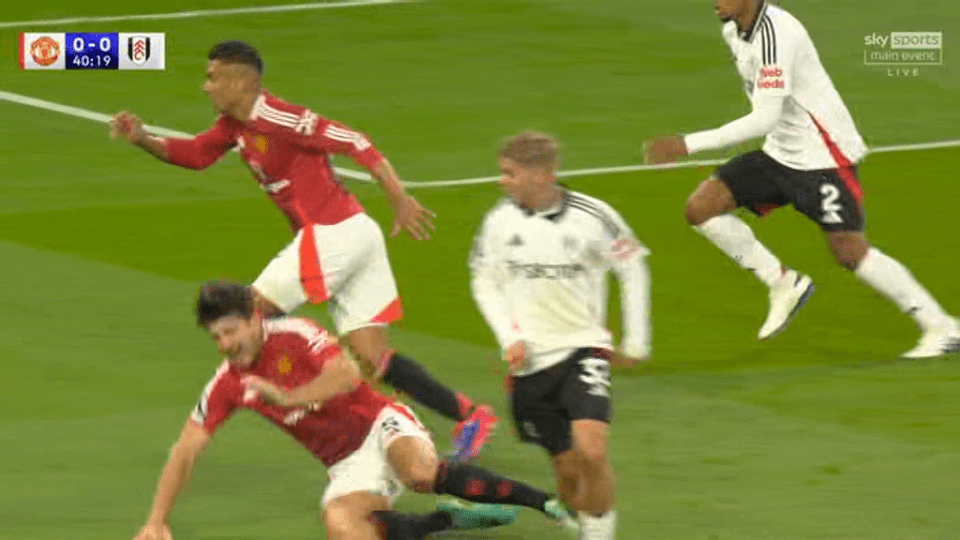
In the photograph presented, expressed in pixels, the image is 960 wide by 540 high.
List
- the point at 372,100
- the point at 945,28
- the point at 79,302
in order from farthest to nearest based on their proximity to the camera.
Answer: the point at 945,28 < the point at 372,100 < the point at 79,302

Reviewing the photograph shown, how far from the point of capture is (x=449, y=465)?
1280cm

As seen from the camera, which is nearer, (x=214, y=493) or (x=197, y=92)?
(x=214, y=493)

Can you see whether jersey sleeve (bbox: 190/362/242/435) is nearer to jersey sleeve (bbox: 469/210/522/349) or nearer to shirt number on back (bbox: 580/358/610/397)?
jersey sleeve (bbox: 469/210/522/349)

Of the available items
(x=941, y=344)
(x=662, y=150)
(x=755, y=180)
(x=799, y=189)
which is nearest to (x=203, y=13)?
(x=755, y=180)

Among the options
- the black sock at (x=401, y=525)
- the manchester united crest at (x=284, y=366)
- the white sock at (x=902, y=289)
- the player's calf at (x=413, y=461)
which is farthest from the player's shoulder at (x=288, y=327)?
the white sock at (x=902, y=289)

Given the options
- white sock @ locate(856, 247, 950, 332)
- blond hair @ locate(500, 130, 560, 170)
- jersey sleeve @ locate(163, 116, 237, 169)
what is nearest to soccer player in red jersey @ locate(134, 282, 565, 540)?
blond hair @ locate(500, 130, 560, 170)

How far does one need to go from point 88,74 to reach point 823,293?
11.2 metres

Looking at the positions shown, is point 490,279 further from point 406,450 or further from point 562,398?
point 406,450

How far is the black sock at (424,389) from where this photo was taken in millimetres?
14656

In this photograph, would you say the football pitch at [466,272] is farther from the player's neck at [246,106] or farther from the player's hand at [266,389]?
the player's neck at [246,106]

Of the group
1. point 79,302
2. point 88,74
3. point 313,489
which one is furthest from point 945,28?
point 313,489

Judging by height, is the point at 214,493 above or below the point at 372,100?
above

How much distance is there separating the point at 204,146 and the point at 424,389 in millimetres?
1859

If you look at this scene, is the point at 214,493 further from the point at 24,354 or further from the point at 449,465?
the point at 24,354
